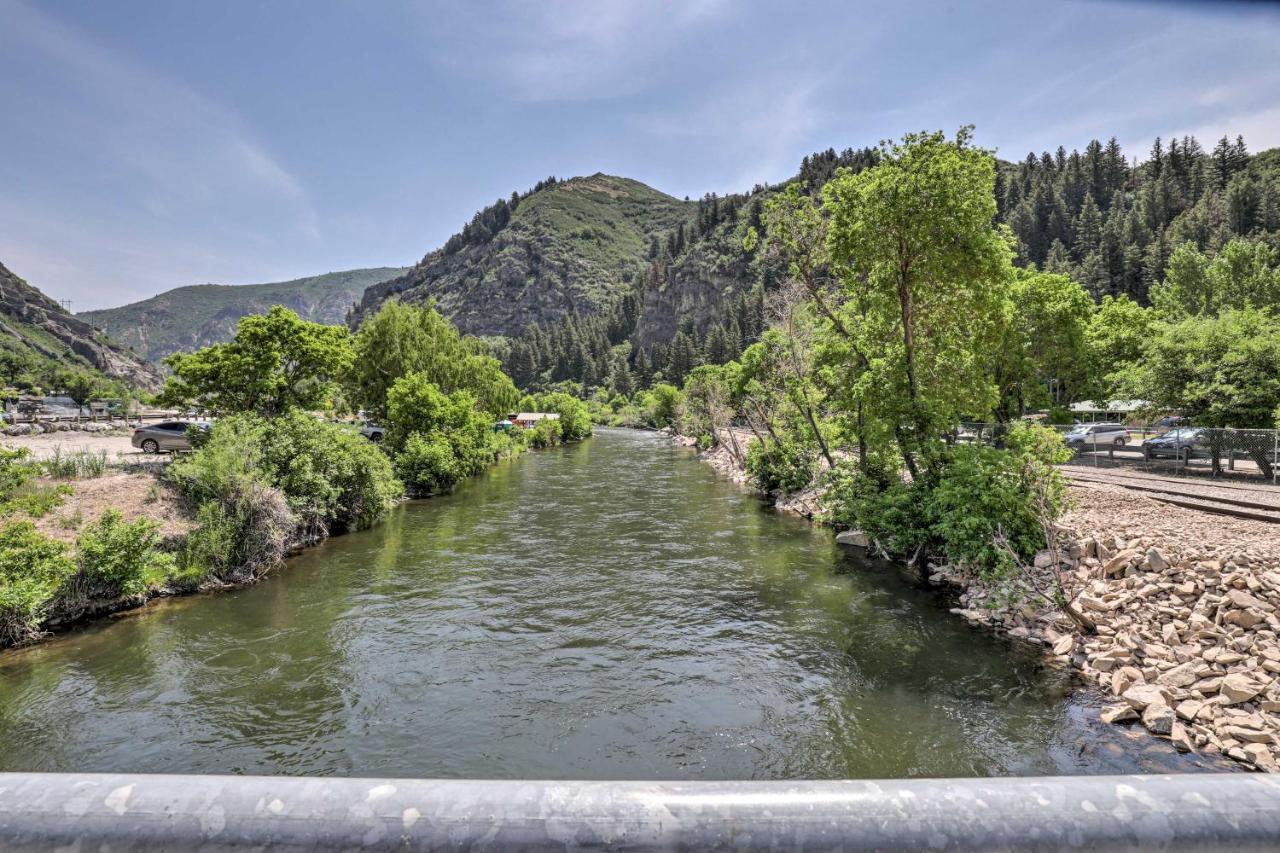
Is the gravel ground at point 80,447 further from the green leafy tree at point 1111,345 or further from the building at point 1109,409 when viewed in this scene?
the green leafy tree at point 1111,345

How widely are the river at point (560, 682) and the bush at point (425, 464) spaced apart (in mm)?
14396

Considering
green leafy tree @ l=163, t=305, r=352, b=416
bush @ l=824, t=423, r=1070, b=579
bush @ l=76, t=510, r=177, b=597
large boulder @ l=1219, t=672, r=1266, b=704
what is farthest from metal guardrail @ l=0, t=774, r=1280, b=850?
green leafy tree @ l=163, t=305, r=352, b=416

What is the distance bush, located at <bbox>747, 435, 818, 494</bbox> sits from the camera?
32438 mm

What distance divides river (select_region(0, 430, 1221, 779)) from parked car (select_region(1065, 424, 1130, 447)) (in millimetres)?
19598

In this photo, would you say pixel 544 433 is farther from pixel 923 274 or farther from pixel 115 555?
pixel 115 555

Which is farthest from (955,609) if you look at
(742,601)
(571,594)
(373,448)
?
(373,448)

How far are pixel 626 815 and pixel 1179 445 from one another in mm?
29212

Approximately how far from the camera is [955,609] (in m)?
15.5

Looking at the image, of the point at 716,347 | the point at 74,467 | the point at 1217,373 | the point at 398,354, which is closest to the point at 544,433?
the point at 398,354

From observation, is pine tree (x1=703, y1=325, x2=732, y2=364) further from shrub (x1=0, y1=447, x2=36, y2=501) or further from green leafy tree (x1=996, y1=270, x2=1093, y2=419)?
shrub (x1=0, y1=447, x2=36, y2=501)

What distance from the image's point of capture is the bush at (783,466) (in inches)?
1277

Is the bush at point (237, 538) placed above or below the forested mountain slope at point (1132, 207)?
below

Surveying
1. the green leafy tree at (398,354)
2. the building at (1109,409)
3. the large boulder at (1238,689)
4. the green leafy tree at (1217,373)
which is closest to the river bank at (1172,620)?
the large boulder at (1238,689)

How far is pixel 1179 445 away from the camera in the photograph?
23016 millimetres
